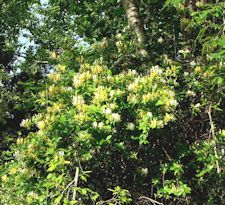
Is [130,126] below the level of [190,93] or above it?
below

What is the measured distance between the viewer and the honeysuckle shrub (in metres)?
4.41

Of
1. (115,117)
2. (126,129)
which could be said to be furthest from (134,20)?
(115,117)

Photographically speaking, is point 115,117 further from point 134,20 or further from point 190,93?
point 134,20

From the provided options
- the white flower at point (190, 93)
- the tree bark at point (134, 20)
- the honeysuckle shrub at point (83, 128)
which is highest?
the tree bark at point (134, 20)

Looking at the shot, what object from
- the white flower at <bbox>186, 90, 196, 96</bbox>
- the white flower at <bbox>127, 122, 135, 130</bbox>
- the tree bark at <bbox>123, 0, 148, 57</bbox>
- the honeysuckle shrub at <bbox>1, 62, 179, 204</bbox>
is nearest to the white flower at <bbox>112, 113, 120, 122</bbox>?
the honeysuckle shrub at <bbox>1, 62, 179, 204</bbox>

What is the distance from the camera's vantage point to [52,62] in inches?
249

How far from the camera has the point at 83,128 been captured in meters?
4.46

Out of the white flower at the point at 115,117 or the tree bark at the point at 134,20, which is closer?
the white flower at the point at 115,117

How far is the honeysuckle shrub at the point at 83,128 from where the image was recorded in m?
4.41

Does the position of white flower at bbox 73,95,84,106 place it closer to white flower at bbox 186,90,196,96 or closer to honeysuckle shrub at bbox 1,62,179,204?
honeysuckle shrub at bbox 1,62,179,204

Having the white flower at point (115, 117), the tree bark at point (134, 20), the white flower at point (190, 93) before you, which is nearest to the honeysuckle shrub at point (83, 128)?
the white flower at point (115, 117)

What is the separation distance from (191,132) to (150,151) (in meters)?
0.65

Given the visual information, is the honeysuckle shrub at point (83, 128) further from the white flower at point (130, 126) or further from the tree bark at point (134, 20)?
the tree bark at point (134, 20)

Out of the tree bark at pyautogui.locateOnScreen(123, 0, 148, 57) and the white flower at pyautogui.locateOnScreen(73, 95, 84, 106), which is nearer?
the white flower at pyautogui.locateOnScreen(73, 95, 84, 106)
